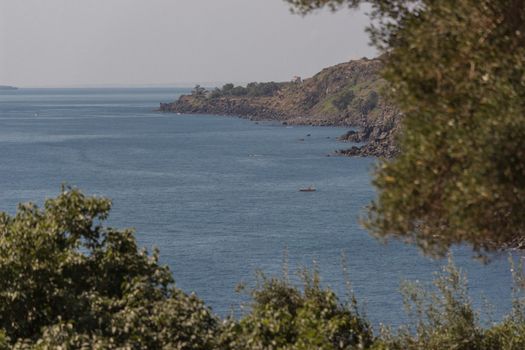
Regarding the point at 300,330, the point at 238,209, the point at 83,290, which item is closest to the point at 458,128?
the point at 300,330

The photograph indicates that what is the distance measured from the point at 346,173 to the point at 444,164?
12910 cm

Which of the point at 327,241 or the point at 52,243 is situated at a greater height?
the point at 52,243

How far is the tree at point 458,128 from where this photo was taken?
14.2 metres

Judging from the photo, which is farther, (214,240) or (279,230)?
(279,230)

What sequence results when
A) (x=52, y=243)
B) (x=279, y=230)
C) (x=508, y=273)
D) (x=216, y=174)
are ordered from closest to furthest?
1. (x=52, y=243)
2. (x=508, y=273)
3. (x=279, y=230)
4. (x=216, y=174)

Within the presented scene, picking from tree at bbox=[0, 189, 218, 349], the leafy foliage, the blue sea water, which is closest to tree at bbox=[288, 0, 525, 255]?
the leafy foliage

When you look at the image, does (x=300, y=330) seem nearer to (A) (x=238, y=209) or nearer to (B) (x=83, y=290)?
(B) (x=83, y=290)

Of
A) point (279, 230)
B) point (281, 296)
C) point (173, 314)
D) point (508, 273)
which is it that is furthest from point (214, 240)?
point (173, 314)

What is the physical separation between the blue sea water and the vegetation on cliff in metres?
12.2

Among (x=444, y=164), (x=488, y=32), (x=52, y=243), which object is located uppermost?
(x=488, y=32)

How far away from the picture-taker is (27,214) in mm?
23109

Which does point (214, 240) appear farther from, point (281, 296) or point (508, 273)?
point (281, 296)

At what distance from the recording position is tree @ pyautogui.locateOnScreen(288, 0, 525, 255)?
14.2 m

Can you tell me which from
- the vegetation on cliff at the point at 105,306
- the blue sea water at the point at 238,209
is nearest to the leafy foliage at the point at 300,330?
the vegetation on cliff at the point at 105,306
